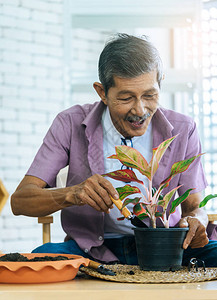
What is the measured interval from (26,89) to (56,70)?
313mm

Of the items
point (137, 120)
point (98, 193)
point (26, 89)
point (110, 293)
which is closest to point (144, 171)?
point (98, 193)

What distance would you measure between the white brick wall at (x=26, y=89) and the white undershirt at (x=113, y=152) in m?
2.47

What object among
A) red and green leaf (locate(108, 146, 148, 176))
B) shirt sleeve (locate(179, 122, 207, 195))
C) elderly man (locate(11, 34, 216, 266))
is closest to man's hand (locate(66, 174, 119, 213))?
elderly man (locate(11, 34, 216, 266))

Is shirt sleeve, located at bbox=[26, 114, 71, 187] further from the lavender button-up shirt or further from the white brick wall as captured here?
the white brick wall

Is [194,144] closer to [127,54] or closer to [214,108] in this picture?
[127,54]

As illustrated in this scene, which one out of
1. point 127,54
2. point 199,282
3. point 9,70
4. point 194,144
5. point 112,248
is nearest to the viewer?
point 199,282

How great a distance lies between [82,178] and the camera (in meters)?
1.86

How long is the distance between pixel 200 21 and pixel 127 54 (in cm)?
304

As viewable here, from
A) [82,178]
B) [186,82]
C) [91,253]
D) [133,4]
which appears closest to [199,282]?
[91,253]

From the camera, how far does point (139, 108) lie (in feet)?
5.42

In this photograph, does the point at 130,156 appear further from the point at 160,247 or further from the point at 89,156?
the point at 89,156

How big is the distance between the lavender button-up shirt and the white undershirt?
0.03 meters

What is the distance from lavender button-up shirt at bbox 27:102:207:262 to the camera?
1787 millimetres

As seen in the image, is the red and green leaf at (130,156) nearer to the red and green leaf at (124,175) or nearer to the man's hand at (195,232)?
the red and green leaf at (124,175)
